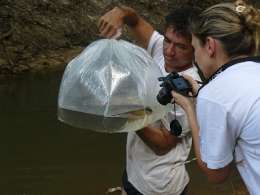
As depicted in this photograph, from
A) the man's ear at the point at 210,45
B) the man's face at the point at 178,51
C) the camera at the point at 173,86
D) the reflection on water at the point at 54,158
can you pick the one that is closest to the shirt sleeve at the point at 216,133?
the man's ear at the point at 210,45

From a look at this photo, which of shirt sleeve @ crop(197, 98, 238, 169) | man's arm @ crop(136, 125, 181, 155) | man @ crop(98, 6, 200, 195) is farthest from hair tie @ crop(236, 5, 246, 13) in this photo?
man's arm @ crop(136, 125, 181, 155)

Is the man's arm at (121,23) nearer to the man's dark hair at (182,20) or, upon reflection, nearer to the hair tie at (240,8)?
the man's dark hair at (182,20)

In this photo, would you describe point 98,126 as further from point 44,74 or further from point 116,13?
point 44,74

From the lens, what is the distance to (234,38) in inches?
50.8

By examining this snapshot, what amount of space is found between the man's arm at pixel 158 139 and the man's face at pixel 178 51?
1.13 feet

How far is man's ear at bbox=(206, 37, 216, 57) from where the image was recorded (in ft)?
4.28

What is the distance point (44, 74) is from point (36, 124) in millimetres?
2447

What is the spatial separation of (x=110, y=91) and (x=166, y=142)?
1.25 feet

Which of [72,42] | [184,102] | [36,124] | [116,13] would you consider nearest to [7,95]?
[36,124]

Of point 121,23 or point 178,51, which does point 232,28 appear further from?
point 121,23

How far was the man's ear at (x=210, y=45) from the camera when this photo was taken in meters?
1.30

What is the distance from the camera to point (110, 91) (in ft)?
5.62

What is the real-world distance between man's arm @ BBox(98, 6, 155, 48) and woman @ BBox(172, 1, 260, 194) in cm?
61

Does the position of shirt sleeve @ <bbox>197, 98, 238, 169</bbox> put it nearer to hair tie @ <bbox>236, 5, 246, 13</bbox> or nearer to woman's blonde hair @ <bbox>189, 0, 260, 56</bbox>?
woman's blonde hair @ <bbox>189, 0, 260, 56</bbox>
